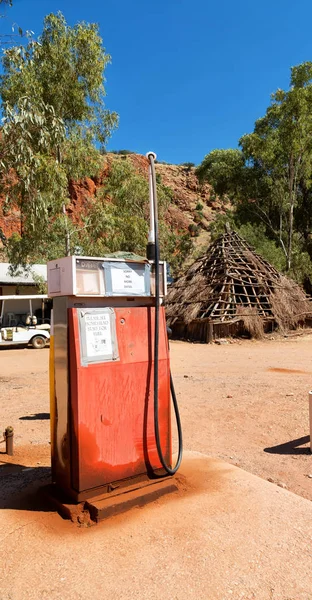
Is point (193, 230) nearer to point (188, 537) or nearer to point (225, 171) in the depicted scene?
point (225, 171)

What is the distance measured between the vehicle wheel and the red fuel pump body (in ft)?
49.8

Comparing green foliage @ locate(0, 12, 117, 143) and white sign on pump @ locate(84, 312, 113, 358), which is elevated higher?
green foliage @ locate(0, 12, 117, 143)

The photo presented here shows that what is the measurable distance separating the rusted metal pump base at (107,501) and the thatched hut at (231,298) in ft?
49.3

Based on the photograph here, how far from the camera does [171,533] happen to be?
2.89 meters

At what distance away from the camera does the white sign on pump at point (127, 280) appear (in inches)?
136

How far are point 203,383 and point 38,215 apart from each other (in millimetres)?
4933

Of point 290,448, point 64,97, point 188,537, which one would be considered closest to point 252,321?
point 64,97

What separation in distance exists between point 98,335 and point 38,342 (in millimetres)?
15575

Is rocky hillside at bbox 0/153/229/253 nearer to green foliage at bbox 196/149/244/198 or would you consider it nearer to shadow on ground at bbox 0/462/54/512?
green foliage at bbox 196/149/244/198

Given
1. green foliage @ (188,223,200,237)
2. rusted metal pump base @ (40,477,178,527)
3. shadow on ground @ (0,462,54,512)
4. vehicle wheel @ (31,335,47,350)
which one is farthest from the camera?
green foliage @ (188,223,200,237)

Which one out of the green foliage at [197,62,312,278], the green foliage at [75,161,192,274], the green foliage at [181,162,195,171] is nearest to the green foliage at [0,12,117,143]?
the green foliage at [75,161,192,274]

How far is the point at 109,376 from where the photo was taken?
332 cm

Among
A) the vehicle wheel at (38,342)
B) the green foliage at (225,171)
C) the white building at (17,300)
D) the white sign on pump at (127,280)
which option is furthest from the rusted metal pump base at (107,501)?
the green foliage at (225,171)

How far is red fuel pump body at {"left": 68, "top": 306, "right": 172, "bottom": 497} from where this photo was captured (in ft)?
10.4
